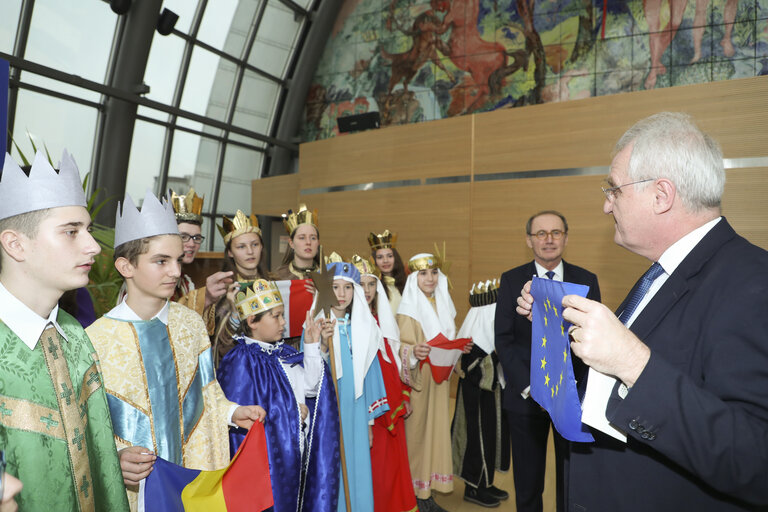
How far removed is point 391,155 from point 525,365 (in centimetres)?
434

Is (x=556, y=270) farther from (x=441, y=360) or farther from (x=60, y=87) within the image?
(x=60, y=87)

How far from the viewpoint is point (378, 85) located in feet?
39.3

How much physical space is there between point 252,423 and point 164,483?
16.4 inches

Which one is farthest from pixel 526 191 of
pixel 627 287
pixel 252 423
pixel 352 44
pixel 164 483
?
pixel 352 44

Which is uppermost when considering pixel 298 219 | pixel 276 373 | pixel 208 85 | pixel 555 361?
pixel 208 85

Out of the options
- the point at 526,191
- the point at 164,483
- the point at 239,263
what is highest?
the point at 526,191

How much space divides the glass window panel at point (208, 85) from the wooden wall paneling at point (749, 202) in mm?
9516

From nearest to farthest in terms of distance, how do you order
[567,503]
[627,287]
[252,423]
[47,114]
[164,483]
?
[567,503] → [164,483] → [252,423] → [627,287] → [47,114]

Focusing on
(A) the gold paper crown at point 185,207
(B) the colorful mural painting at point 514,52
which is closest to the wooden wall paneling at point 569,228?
(A) the gold paper crown at point 185,207

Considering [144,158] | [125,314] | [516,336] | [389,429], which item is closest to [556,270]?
[516,336]

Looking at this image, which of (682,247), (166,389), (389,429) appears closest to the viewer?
(682,247)

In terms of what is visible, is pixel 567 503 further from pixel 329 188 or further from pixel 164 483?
pixel 329 188

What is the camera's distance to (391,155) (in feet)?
21.9

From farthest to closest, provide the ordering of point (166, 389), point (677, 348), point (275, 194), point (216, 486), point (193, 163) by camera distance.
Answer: point (193, 163) < point (275, 194) < point (166, 389) < point (216, 486) < point (677, 348)
